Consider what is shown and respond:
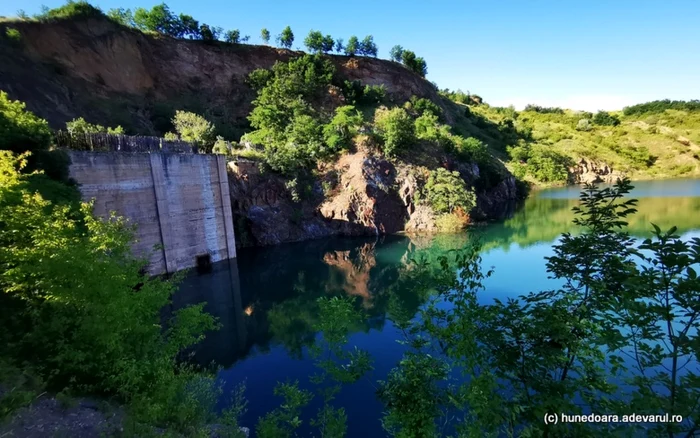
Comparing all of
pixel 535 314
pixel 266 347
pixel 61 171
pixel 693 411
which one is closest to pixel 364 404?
pixel 266 347

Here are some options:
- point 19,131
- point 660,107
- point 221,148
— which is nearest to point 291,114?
point 221,148

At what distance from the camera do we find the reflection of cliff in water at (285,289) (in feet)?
55.8

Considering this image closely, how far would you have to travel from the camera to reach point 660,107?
104 m

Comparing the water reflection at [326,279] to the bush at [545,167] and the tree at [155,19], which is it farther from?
the tree at [155,19]

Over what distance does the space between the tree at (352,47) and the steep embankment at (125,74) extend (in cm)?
1173

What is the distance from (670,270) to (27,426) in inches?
443

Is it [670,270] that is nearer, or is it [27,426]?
[670,270]

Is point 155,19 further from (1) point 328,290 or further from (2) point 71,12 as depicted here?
Result: (1) point 328,290

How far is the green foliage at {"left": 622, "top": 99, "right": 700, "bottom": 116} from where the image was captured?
322 ft

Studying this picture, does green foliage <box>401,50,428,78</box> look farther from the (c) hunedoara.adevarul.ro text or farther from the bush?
the (c) hunedoara.adevarul.ro text

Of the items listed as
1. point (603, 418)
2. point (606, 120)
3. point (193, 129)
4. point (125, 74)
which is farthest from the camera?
point (606, 120)

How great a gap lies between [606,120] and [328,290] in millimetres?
114738

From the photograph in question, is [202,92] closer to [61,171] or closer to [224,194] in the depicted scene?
[224,194]

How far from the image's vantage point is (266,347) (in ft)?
53.5
